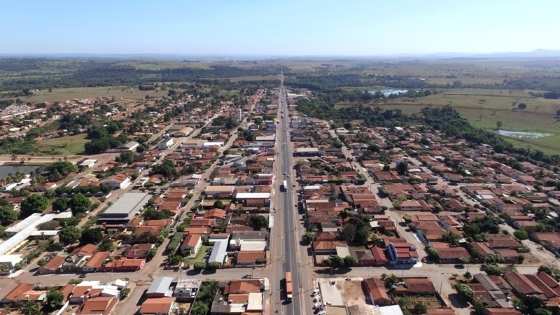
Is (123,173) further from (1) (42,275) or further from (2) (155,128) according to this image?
(2) (155,128)

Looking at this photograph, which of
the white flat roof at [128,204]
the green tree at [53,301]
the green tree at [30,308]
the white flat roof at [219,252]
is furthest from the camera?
the white flat roof at [128,204]

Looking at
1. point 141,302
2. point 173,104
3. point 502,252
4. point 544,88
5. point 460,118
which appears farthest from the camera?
point 544,88

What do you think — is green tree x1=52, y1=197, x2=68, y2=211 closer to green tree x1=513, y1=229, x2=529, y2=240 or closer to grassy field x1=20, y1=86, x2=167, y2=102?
green tree x1=513, y1=229, x2=529, y2=240

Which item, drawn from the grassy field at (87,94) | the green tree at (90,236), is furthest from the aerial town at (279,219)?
the grassy field at (87,94)

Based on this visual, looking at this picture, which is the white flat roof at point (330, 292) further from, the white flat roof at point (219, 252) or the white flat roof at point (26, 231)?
the white flat roof at point (26, 231)

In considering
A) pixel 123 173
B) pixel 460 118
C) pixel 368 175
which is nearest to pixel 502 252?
pixel 368 175

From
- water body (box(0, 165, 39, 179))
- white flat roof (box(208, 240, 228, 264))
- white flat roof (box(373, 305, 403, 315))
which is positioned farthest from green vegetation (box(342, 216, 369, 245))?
water body (box(0, 165, 39, 179))

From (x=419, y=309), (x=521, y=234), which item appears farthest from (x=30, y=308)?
(x=521, y=234)
